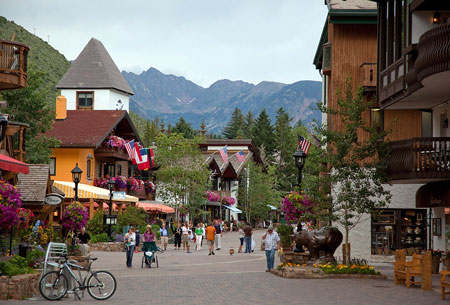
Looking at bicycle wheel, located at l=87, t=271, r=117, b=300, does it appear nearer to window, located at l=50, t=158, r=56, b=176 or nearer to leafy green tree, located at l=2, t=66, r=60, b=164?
leafy green tree, located at l=2, t=66, r=60, b=164

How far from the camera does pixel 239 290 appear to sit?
1977 cm

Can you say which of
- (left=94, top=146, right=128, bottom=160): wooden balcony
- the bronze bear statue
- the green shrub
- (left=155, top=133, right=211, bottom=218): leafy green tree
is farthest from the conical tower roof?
the green shrub

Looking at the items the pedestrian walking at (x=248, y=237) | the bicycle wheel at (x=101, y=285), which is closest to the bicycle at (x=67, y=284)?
the bicycle wheel at (x=101, y=285)

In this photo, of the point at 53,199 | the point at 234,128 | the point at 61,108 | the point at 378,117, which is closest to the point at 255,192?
the point at 61,108

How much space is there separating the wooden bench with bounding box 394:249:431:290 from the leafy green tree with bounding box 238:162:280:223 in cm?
6774

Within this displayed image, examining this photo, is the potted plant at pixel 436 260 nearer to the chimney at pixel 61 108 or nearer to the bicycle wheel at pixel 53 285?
the bicycle wheel at pixel 53 285

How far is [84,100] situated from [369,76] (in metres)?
47.8

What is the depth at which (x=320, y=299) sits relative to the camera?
17.6m

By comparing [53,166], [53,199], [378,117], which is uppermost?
[378,117]

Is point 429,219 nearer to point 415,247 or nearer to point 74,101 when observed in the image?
point 415,247

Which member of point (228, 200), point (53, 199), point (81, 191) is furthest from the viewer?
point (228, 200)

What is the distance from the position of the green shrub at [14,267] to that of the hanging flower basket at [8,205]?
1023mm

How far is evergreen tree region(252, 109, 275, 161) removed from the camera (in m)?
128

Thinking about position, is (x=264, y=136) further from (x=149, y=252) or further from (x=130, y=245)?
(x=130, y=245)
